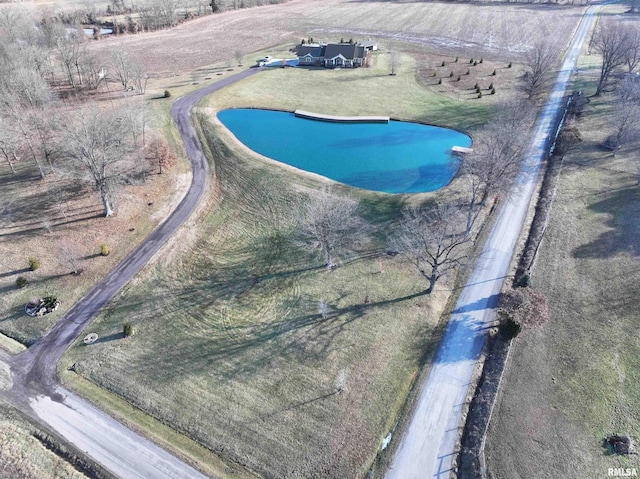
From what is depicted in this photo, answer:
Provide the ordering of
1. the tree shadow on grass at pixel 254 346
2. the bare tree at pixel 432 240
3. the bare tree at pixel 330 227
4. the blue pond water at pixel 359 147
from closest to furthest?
the tree shadow on grass at pixel 254 346 < the bare tree at pixel 432 240 < the bare tree at pixel 330 227 < the blue pond water at pixel 359 147

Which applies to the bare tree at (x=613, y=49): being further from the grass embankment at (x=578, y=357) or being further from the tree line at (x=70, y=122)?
the tree line at (x=70, y=122)

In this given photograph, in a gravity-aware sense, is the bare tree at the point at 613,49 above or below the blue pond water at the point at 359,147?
above

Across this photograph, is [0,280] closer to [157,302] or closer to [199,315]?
[157,302]

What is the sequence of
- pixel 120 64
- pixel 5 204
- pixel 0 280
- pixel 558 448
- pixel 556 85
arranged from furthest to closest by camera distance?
pixel 556 85, pixel 120 64, pixel 5 204, pixel 0 280, pixel 558 448

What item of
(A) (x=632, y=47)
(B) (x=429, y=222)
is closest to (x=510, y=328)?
(B) (x=429, y=222)

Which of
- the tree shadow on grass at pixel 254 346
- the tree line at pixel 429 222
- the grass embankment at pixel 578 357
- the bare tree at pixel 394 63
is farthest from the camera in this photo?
the bare tree at pixel 394 63

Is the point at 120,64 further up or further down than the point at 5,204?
further up

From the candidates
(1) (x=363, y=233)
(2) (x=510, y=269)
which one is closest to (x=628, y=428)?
(2) (x=510, y=269)

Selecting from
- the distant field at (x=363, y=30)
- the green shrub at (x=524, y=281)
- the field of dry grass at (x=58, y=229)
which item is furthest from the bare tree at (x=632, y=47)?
the field of dry grass at (x=58, y=229)
